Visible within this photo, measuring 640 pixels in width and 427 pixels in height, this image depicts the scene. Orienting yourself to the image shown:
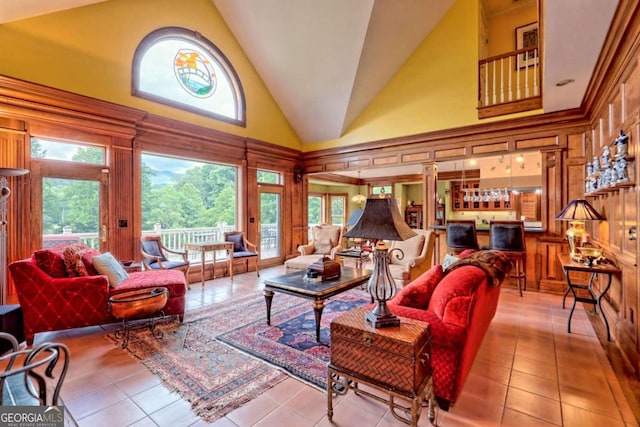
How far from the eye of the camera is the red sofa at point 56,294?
2.73 metres

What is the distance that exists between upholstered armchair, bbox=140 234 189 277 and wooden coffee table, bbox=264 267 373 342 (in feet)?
6.71

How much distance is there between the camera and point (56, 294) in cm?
283

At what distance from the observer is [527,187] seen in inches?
289

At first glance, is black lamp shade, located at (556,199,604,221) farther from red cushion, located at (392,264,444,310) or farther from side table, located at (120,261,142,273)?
side table, located at (120,261,142,273)

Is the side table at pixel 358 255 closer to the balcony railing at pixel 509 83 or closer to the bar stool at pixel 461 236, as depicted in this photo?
the bar stool at pixel 461 236

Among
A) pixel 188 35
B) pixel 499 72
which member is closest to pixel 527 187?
pixel 499 72

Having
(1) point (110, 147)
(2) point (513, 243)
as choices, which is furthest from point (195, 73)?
(2) point (513, 243)

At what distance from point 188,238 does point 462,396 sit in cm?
555

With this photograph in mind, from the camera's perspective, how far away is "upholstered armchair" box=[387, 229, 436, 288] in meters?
4.18

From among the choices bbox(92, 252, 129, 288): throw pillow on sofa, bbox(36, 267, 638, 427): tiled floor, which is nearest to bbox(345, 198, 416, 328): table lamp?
bbox(36, 267, 638, 427): tiled floor

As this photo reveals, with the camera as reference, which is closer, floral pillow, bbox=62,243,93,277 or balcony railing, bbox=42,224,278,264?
floral pillow, bbox=62,243,93,277

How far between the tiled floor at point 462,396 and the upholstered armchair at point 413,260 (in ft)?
4.57

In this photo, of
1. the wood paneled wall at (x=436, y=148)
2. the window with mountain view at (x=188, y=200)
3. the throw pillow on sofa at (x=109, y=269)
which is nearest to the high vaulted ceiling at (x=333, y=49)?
the wood paneled wall at (x=436, y=148)

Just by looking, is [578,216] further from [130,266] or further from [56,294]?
[130,266]
